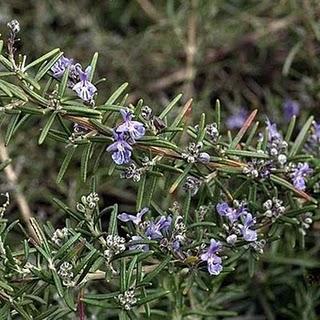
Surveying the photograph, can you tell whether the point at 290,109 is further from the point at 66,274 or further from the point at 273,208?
the point at 66,274

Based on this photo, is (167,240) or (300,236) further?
(300,236)

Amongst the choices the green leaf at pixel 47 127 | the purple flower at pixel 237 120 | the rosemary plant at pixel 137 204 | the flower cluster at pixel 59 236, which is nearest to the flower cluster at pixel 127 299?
the rosemary plant at pixel 137 204

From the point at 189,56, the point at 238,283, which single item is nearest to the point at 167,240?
the point at 238,283

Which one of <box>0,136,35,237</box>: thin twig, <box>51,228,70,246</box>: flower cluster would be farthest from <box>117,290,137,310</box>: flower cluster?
<box>0,136,35,237</box>: thin twig

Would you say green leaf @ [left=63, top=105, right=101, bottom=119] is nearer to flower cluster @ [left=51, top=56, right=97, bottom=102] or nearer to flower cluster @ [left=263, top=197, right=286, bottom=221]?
flower cluster @ [left=51, top=56, right=97, bottom=102]

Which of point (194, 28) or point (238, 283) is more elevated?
point (194, 28)

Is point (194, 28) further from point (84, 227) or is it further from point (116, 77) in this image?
point (84, 227)
